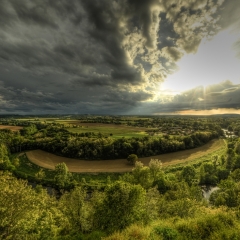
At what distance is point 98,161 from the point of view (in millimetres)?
76250

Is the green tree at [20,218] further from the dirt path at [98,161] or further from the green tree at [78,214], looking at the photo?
the dirt path at [98,161]

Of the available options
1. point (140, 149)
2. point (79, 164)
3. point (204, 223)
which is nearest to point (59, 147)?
point (79, 164)

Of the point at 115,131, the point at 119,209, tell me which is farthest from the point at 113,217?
the point at 115,131

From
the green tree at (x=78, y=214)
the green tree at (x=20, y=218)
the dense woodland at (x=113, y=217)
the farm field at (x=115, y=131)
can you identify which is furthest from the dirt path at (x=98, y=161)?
the green tree at (x=20, y=218)

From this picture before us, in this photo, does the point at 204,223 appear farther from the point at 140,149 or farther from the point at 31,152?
the point at 31,152

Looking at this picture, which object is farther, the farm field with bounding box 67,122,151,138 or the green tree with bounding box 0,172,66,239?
the farm field with bounding box 67,122,151,138

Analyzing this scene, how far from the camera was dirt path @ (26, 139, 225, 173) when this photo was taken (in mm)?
68250

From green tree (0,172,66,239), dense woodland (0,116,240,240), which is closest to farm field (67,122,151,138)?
dense woodland (0,116,240,240)

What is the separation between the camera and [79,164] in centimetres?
7256

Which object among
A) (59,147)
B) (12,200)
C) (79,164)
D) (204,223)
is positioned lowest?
(79,164)

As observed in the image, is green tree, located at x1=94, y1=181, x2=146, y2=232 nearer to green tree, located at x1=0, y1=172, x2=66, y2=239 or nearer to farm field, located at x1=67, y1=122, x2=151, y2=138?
green tree, located at x1=0, y1=172, x2=66, y2=239

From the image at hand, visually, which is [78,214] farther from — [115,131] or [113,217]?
[115,131]

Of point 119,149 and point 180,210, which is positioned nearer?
point 180,210

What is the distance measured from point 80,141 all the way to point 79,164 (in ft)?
53.3
